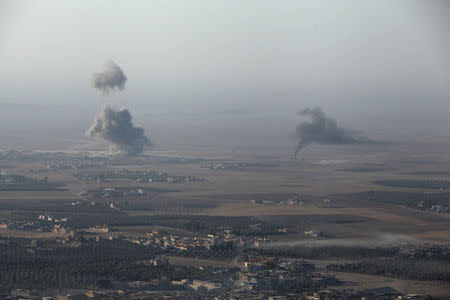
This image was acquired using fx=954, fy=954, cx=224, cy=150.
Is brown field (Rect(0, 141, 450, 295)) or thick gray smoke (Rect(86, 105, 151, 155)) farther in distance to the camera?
thick gray smoke (Rect(86, 105, 151, 155))

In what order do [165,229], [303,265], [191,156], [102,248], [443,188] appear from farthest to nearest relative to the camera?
[191,156] → [443,188] → [165,229] → [102,248] → [303,265]

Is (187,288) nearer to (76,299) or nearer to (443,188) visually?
(76,299)

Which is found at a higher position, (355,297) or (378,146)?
(378,146)

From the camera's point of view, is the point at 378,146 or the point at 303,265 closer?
the point at 303,265

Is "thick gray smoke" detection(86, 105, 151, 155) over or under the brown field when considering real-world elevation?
over

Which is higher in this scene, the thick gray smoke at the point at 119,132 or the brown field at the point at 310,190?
the thick gray smoke at the point at 119,132

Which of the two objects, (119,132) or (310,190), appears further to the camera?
(119,132)

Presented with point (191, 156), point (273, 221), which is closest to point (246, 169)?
point (191, 156)

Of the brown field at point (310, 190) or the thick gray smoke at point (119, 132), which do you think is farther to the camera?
the thick gray smoke at point (119, 132)
